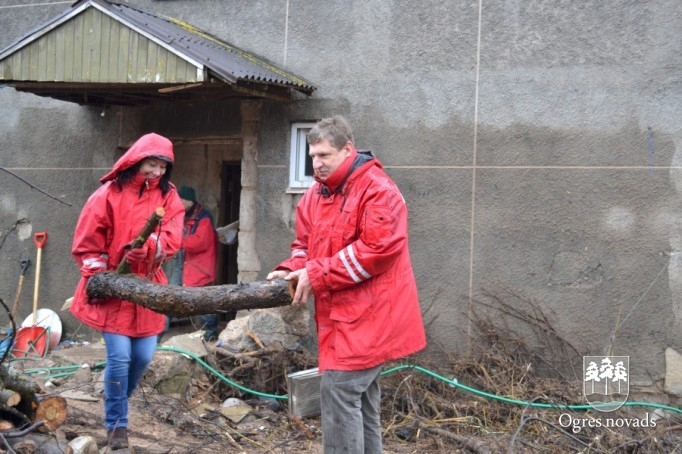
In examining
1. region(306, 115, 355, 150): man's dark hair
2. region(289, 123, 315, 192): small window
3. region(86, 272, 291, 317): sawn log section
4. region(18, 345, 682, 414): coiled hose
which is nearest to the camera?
region(306, 115, 355, 150): man's dark hair

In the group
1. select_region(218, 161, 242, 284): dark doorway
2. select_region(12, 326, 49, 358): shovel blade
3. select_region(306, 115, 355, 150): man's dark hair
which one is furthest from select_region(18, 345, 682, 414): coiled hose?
select_region(218, 161, 242, 284): dark doorway

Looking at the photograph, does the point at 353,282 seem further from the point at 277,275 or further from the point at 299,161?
the point at 299,161

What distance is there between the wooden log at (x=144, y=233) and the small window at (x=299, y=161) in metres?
3.55

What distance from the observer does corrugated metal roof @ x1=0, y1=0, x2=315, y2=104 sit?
6.88 metres

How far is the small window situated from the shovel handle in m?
3.24

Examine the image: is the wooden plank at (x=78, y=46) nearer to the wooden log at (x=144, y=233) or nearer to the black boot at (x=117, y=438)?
the wooden log at (x=144, y=233)

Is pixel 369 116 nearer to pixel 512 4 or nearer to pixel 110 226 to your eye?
pixel 512 4

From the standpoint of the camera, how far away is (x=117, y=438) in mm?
4500

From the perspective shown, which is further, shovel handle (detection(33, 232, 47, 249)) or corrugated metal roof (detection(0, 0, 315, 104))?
shovel handle (detection(33, 232, 47, 249))

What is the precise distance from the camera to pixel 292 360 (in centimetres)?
673

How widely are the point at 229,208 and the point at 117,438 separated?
577 cm

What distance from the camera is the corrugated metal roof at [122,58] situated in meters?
6.88

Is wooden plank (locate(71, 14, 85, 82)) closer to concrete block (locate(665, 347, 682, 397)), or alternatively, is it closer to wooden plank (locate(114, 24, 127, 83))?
wooden plank (locate(114, 24, 127, 83))

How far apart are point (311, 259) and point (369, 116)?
12.7 ft
